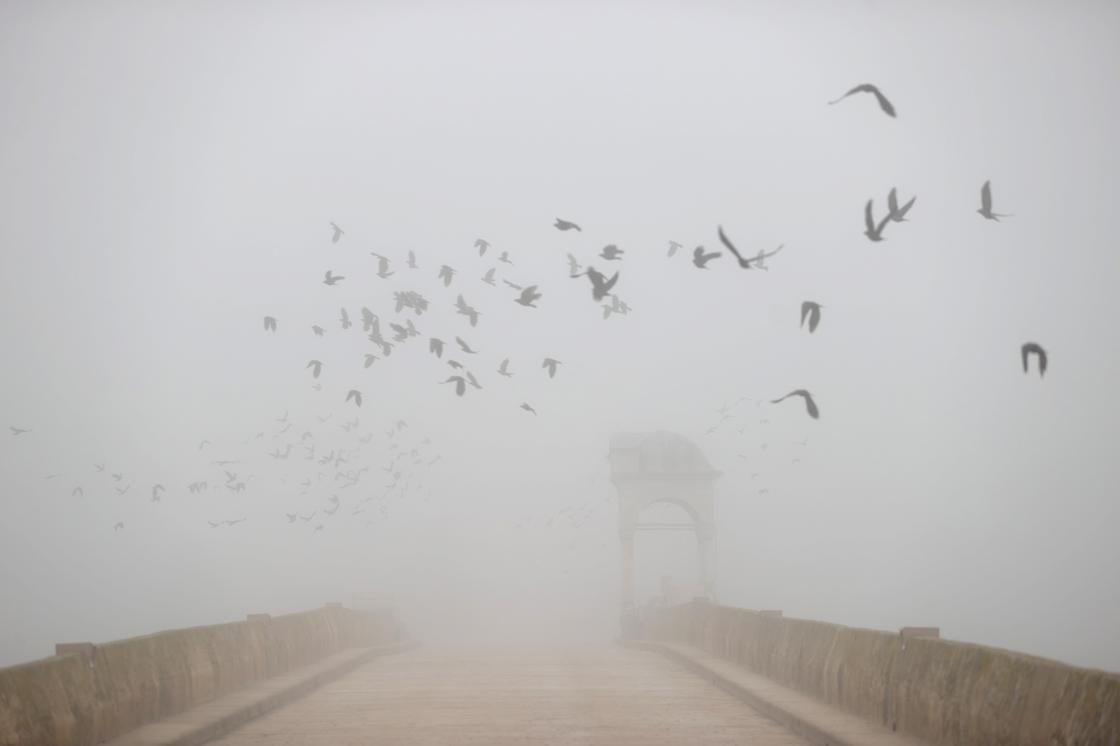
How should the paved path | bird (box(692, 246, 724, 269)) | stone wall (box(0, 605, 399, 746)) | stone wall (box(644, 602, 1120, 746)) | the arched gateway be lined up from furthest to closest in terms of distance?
the arched gateway → bird (box(692, 246, 724, 269)) → the paved path → stone wall (box(0, 605, 399, 746)) → stone wall (box(644, 602, 1120, 746))

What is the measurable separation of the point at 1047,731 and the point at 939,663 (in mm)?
2415

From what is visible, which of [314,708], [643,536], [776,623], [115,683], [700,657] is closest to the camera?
[115,683]

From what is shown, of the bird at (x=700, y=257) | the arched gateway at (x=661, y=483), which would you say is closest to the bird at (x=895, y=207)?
the bird at (x=700, y=257)

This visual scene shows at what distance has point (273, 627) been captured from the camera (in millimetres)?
19906

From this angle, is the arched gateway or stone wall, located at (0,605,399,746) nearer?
stone wall, located at (0,605,399,746)

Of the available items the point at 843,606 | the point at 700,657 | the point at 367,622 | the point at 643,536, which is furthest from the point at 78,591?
the point at 700,657

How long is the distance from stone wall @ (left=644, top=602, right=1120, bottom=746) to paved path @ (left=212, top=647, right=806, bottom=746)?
86cm

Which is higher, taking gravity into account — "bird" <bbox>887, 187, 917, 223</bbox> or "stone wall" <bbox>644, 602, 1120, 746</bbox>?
"bird" <bbox>887, 187, 917, 223</bbox>

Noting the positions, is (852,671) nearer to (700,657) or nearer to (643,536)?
(700,657)

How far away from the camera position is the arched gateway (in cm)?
4650

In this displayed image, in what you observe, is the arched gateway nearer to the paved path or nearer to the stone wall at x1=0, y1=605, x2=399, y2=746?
the paved path

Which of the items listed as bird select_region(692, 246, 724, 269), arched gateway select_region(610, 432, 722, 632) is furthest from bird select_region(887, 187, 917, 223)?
arched gateway select_region(610, 432, 722, 632)

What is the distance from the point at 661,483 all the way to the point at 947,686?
116 feet

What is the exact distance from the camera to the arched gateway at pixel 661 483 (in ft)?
153
